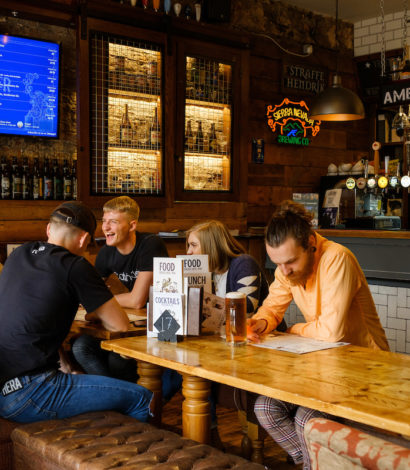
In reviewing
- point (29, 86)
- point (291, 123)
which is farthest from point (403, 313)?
point (29, 86)

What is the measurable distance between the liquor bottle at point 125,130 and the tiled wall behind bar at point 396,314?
249 cm

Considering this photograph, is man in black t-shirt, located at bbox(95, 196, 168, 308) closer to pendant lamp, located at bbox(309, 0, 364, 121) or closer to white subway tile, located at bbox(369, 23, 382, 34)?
pendant lamp, located at bbox(309, 0, 364, 121)

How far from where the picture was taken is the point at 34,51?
500 cm

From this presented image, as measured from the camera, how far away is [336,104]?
221 inches

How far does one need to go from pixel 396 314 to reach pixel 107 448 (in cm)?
329

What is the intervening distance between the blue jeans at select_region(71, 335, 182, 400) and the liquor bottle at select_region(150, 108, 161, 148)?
2446mm

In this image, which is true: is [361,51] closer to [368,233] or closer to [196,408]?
[368,233]

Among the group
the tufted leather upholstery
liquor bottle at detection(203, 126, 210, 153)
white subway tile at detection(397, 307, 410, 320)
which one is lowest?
the tufted leather upholstery

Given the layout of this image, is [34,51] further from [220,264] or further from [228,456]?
[228,456]

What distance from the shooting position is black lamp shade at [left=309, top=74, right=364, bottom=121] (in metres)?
5.59

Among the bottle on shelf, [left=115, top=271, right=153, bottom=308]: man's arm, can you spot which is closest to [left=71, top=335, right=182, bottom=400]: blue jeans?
[left=115, top=271, right=153, bottom=308]: man's arm

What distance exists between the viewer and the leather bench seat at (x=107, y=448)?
2072 mm

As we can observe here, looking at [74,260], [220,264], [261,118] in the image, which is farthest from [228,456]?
[261,118]

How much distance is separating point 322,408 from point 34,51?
4123 millimetres
